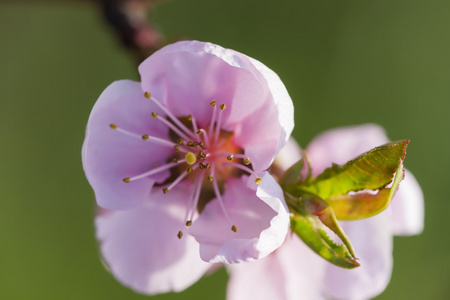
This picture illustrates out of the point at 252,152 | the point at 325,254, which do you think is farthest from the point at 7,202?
the point at 325,254

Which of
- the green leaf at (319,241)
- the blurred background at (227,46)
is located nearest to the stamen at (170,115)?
the green leaf at (319,241)

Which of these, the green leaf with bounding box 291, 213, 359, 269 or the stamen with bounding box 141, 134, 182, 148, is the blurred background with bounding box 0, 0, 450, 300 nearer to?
the stamen with bounding box 141, 134, 182, 148

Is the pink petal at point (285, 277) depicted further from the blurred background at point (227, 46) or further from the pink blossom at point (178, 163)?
the blurred background at point (227, 46)

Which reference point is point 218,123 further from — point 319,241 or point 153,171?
point 319,241

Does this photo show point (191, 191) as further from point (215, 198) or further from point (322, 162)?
point (322, 162)

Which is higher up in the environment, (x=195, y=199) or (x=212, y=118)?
(x=212, y=118)

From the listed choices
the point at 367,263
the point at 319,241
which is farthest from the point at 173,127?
the point at 367,263
